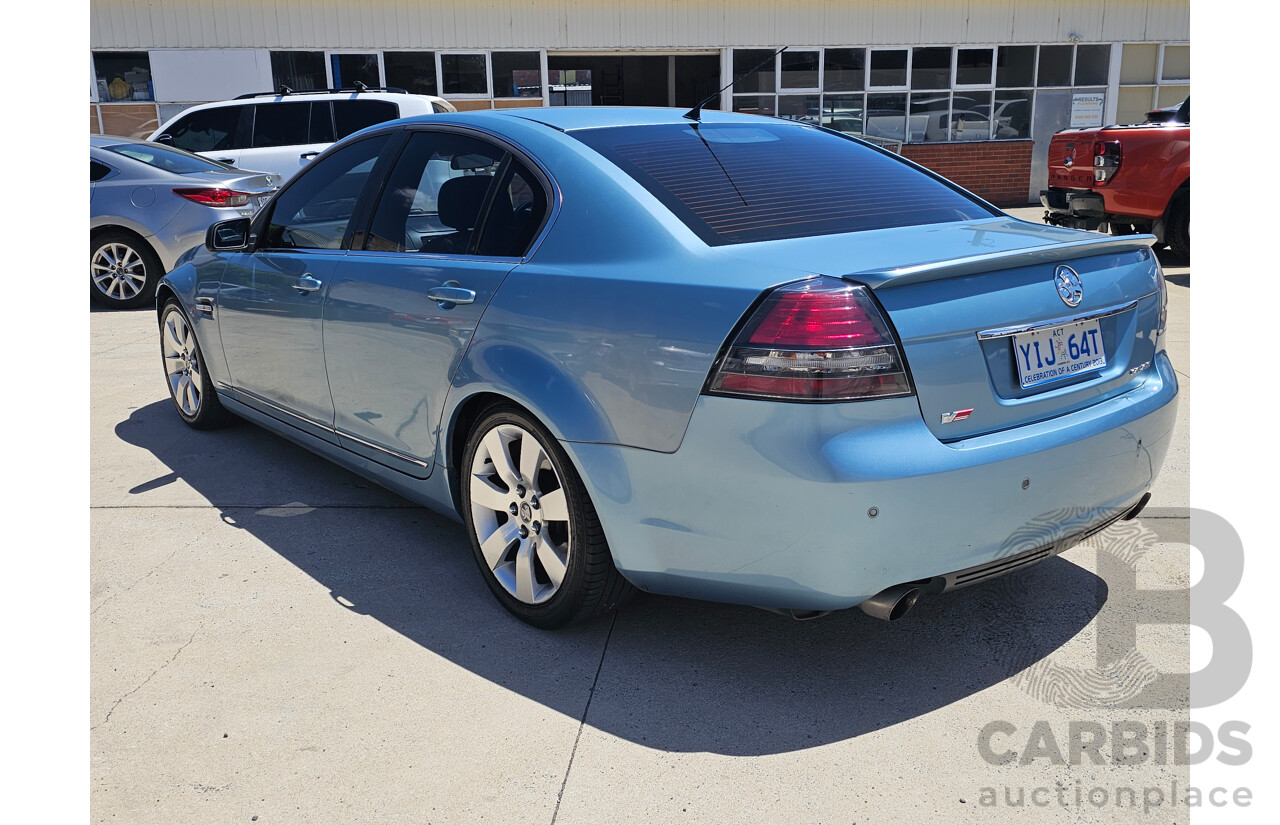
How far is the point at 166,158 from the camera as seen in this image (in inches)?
387

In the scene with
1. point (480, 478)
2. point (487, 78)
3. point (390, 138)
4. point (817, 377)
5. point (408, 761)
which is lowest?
point (408, 761)

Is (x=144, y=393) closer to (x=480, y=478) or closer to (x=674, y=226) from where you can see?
(x=480, y=478)

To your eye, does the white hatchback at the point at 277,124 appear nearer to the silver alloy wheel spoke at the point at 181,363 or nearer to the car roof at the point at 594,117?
the silver alloy wheel spoke at the point at 181,363

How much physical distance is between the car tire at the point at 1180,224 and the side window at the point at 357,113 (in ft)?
27.2

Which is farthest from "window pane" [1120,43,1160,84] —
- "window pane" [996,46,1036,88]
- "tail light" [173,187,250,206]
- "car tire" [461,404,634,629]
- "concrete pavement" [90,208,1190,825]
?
"car tire" [461,404,634,629]

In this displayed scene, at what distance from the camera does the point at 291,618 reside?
344 cm

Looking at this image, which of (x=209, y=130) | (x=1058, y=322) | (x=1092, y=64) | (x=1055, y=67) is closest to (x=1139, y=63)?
(x=1092, y=64)

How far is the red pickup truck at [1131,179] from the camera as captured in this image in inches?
396

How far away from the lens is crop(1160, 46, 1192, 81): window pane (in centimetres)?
1733

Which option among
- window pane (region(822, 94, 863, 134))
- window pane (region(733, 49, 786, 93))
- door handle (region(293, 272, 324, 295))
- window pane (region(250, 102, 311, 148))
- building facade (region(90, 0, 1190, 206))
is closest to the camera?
door handle (region(293, 272, 324, 295))

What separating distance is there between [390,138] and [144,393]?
11.4ft

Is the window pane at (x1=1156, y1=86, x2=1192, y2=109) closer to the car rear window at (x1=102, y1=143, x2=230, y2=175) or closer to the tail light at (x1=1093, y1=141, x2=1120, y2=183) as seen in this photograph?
the tail light at (x1=1093, y1=141, x2=1120, y2=183)

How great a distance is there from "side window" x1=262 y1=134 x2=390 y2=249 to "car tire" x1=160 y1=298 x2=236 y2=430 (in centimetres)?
107

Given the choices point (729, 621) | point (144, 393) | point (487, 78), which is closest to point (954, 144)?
point (487, 78)
